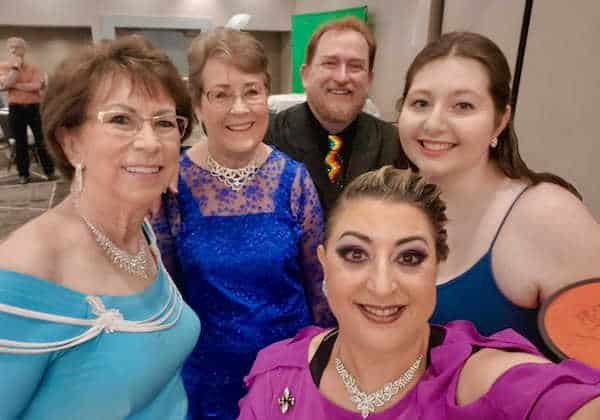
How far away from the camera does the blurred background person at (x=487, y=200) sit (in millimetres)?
1223

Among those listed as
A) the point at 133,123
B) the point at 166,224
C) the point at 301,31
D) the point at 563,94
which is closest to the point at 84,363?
the point at 133,123

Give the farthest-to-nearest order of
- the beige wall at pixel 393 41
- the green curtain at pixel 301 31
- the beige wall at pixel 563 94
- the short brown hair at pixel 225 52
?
the green curtain at pixel 301 31, the beige wall at pixel 393 41, the beige wall at pixel 563 94, the short brown hair at pixel 225 52

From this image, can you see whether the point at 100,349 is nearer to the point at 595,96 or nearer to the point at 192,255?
the point at 192,255

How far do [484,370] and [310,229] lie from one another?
0.90 m

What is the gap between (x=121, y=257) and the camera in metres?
1.20

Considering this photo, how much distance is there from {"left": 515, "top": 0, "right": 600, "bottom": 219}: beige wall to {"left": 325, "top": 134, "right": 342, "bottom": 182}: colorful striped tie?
151 cm

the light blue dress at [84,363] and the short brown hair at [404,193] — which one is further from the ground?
the short brown hair at [404,193]

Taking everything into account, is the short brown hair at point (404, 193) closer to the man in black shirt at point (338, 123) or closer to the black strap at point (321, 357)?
the black strap at point (321, 357)

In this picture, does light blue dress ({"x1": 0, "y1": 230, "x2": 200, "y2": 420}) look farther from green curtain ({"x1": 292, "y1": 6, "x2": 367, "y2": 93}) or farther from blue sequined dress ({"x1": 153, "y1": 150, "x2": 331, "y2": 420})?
green curtain ({"x1": 292, "y1": 6, "x2": 367, "y2": 93})

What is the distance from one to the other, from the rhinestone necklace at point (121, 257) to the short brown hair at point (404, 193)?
0.53 metres

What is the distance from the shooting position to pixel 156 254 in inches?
55.4

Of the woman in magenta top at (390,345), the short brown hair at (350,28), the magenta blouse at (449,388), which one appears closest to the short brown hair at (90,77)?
the woman in magenta top at (390,345)

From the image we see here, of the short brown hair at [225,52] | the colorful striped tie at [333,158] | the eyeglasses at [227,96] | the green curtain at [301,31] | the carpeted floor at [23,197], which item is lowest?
the carpeted floor at [23,197]

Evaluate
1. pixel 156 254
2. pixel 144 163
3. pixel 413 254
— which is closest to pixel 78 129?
pixel 144 163
